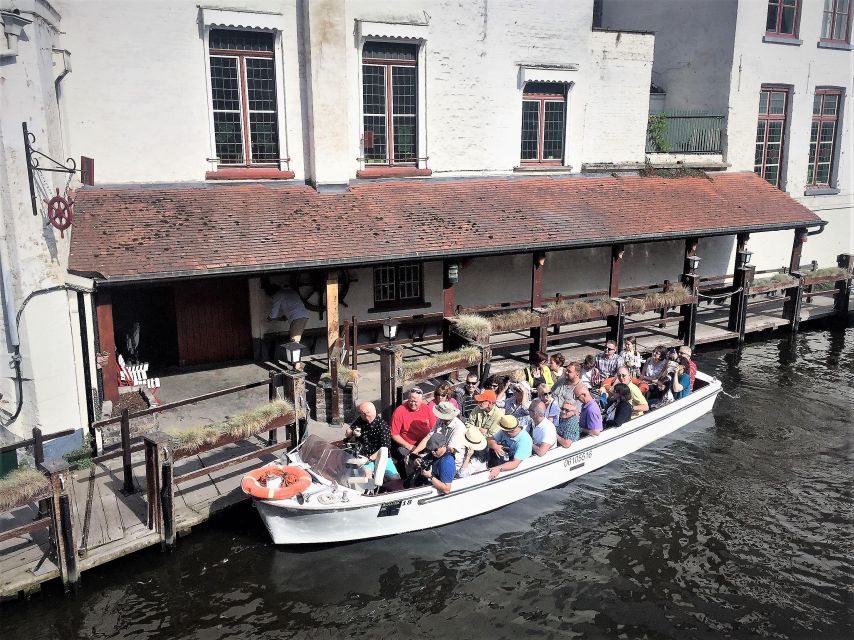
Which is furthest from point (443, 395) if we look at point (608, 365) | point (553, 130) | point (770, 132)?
point (770, 132)

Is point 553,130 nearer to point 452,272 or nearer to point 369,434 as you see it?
point 452,272

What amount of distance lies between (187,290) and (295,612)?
784 cm

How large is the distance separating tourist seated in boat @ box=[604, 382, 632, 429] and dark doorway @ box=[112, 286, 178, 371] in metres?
8.38

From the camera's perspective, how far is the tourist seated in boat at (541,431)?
9.74 meters

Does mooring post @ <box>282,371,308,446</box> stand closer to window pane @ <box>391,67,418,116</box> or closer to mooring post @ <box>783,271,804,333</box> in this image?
window pane @ <box>391,67,418,116</box>

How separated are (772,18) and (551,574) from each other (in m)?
17.4

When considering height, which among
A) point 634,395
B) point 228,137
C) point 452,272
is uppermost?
point 228,137

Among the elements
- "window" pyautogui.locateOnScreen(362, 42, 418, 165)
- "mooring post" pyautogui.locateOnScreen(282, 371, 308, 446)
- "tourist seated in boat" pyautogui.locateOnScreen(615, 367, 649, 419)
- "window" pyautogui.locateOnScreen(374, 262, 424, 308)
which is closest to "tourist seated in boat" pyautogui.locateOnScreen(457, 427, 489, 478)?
"mooring post" pyautogui.locateOnScreen(282, 371, 308, 446)

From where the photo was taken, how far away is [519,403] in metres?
10.6

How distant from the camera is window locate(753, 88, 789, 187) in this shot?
2005 cm

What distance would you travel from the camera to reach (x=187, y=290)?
13.8 m

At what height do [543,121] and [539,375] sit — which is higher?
[543,121]

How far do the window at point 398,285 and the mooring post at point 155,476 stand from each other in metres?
7.33

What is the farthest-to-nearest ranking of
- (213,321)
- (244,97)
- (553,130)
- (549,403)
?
1. (553,130)
2. (213,321)
3. (244,97)
4. (549,403)
